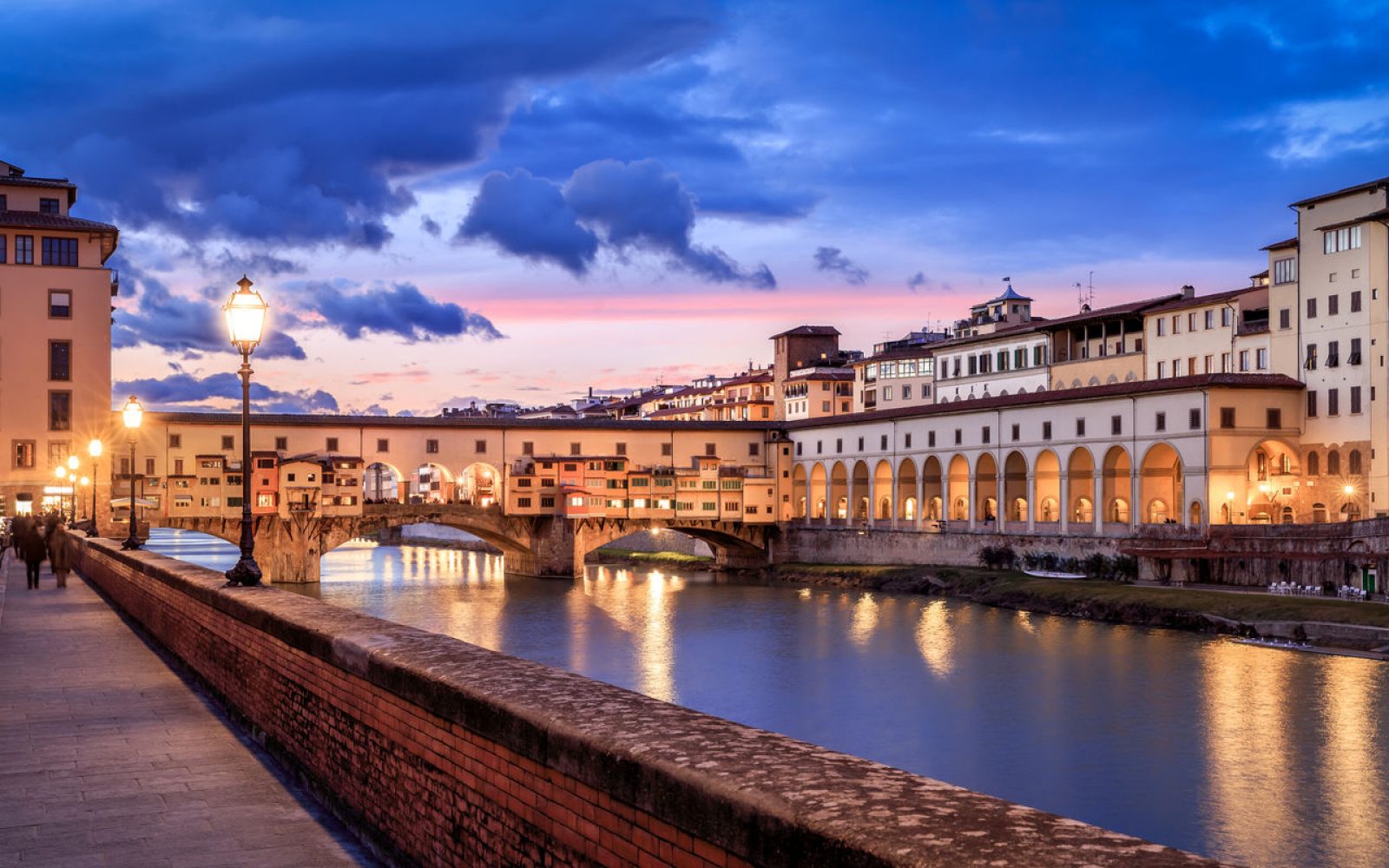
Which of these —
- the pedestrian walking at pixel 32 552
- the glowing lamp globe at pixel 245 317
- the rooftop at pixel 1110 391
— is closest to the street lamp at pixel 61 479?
the pedestrian walking at pixel 32 552

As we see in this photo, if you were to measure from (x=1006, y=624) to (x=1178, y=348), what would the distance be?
28669 millimetres

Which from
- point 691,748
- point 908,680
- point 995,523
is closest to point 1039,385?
point 995,523

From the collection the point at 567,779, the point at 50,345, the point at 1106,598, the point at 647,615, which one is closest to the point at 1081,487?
the point at 1106,598

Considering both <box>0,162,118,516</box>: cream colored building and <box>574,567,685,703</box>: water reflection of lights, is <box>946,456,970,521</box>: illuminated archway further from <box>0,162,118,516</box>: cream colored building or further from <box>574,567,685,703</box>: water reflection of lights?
<box>0,162,118,516</box>: cream colored building

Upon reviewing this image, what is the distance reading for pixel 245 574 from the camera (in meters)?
13.6

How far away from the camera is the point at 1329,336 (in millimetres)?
57000

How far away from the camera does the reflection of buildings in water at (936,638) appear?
1549 inches

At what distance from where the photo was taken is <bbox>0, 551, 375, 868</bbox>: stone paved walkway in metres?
7.60

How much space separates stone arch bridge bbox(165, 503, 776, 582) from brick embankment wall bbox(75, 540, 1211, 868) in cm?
6229

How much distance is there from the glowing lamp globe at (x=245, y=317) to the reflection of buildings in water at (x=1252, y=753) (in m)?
15.5

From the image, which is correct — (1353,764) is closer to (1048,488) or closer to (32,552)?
(32,552)

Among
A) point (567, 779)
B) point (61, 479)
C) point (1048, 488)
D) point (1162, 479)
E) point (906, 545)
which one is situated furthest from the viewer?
point (906, 545)

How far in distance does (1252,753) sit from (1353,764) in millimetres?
1847

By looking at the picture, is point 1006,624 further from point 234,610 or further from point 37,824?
point 37,824
